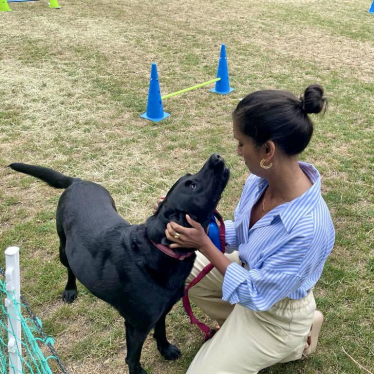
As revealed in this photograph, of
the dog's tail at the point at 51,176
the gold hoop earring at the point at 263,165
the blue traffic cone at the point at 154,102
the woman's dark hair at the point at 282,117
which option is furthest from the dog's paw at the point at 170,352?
the blue traffic cone at the point at 154,102

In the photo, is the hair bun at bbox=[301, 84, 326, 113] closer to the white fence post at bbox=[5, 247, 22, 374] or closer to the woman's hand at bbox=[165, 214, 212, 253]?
the woman's hand at bbox=[165, 214, 212, 253]

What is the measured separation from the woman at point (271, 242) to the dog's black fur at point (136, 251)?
5.9 inches

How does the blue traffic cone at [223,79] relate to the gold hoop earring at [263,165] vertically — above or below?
below

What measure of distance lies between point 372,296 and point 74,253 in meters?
2.39

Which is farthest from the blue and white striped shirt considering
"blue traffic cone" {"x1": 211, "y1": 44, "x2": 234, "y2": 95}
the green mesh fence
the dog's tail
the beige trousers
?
"blue traffic cone" {"x1": 211, "y1": 44, "x2": 234, "y2": 95}

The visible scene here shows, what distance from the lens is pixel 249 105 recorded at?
206 centimetres

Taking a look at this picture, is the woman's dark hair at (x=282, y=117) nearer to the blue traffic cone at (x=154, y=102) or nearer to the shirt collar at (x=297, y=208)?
the shirt collar at (x=297, y=208)

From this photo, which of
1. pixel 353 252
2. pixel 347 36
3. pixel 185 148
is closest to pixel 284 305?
pixel 353 252

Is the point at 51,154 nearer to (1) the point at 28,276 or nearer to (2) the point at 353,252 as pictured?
(1) the point at 28,276

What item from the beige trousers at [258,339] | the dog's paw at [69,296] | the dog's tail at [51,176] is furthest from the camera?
the dog's paw at [69,296]

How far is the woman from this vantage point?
202 cm

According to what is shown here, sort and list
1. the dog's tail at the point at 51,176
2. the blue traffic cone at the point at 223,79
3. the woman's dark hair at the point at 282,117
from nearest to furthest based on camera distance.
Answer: the woman's dark hair at the point at 282,117
the dog's tail at the point at 51,176
the blue traffic cone at the point at 223,79

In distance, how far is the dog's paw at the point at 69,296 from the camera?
3.18m

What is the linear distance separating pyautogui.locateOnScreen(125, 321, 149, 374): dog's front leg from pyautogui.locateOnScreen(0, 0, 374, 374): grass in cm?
19
